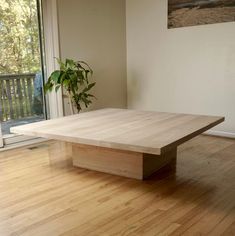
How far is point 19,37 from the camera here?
3666 mm

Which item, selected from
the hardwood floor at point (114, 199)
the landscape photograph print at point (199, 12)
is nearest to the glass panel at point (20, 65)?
the hardwood floor at point (114, 199)

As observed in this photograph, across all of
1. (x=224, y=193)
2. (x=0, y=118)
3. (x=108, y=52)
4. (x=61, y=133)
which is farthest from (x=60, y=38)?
(x=224, y=193)

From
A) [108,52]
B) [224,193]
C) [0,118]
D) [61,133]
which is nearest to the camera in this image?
[224,193]

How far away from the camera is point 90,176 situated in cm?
264

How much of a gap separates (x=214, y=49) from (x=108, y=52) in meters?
1.50

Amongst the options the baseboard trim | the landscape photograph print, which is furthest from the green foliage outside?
the baseboard trim

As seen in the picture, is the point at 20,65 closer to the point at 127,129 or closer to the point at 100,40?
the point at 100,40

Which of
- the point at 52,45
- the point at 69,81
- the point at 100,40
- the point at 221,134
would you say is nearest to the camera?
the point at 69,81

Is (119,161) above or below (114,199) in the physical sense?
above

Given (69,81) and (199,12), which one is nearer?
(69,81)

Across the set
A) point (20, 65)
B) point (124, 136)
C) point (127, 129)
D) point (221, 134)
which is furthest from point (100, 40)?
point (124, 136)

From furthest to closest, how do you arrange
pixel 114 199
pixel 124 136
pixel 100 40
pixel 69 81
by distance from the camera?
pixel 100 40, pixel 69 81, pixel 124 136, pixel 114 199

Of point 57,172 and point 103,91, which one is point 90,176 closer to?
point 57,172

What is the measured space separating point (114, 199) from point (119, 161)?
1.56 ft
